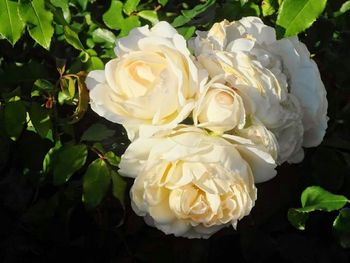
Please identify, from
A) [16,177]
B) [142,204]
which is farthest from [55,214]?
[142,204]

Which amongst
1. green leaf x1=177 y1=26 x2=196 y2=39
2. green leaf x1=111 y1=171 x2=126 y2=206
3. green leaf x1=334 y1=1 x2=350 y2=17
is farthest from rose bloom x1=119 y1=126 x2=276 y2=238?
green leaf x1=334 y1=1 x2=350 y2=17

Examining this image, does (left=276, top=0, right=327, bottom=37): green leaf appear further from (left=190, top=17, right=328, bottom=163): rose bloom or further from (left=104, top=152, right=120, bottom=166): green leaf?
(left=104, top=152, right=120, bottom=166): green leaf

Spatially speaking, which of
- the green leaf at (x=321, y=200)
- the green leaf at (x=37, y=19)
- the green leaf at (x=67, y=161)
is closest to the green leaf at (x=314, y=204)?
the green leaf at (x=321, y=200)

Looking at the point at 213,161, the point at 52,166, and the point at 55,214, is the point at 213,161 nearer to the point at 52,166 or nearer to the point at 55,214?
the point at 52,166

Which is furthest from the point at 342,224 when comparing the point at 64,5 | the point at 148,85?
the point at 64,5

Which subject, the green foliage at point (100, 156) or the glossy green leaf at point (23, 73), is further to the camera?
the glossy green leaf at point (23, 73)

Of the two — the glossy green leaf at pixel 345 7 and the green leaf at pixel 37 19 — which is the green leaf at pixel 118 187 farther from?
the glossy green leaf at pixel 345 7
